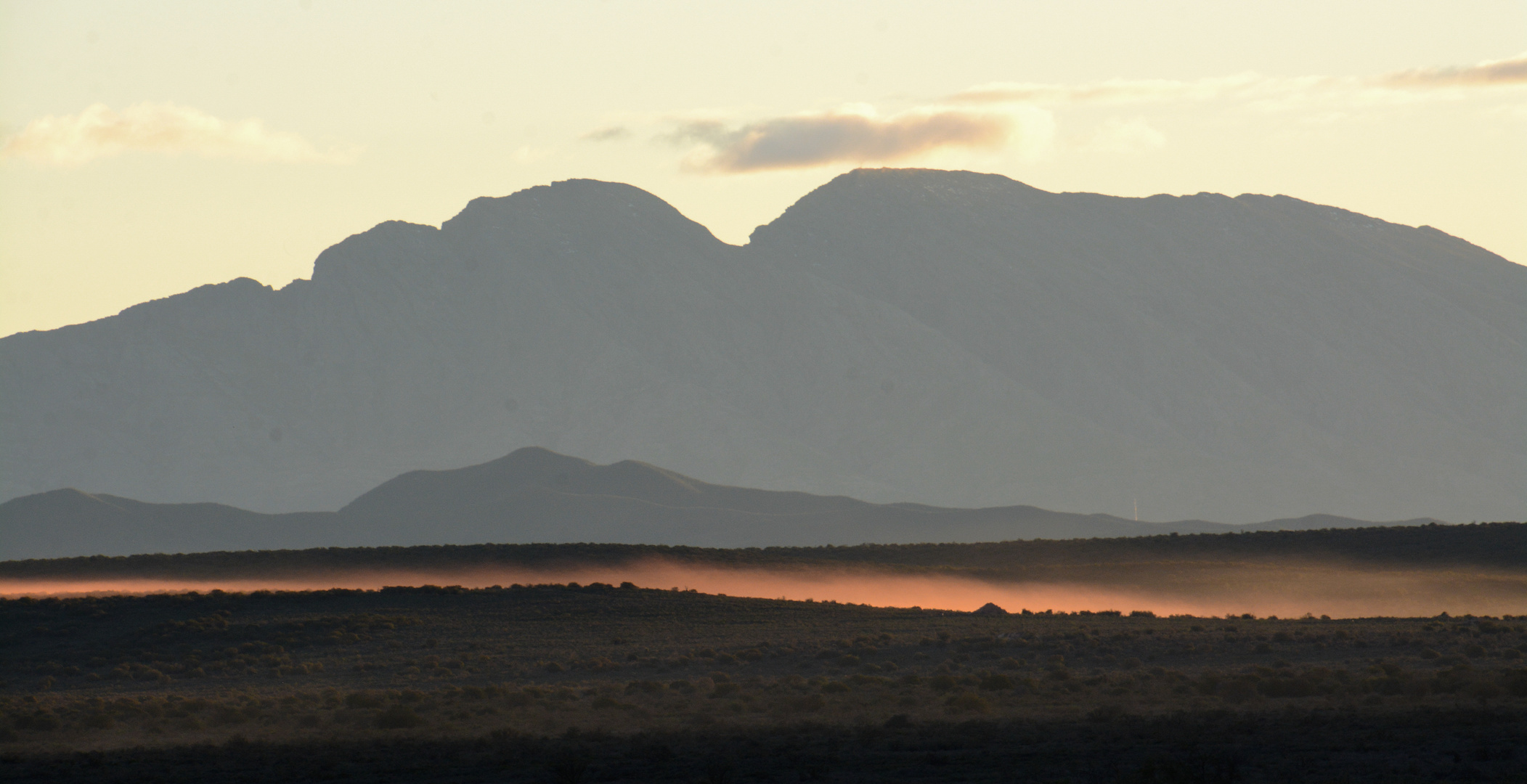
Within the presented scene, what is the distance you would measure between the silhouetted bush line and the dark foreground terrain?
81mm

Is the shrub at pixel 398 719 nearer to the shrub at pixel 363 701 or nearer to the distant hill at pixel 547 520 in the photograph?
the shrub at pixel 363 701

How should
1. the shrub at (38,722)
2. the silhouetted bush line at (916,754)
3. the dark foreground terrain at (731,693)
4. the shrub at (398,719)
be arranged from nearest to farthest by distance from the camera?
the silhouetted bush line at (916,754)
the dark foreground terrain at (731,693)
the shrub at (398,719)
the shrub at (38,722)

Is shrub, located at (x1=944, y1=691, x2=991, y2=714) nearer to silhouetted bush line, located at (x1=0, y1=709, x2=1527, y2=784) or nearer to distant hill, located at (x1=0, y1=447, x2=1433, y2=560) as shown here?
silhouetted bush line, located at (x1=0, y1=709, x2=1527, y2=784)

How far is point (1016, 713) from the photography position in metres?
27.7

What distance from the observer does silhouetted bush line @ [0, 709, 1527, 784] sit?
71.1 ft

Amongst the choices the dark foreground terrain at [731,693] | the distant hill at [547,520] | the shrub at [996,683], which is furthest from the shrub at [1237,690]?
the distant hill at [547,520]

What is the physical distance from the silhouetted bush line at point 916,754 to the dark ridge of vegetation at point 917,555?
3513cm

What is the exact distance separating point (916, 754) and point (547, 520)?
488 ft

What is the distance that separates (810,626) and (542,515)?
5135 inches

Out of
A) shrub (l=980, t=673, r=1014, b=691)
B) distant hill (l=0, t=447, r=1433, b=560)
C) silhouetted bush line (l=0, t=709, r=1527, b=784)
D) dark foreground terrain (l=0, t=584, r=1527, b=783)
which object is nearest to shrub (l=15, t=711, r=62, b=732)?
dark foreground terrain (l=0, t=584, r=1527, b=783)

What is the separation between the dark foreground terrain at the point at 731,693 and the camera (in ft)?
76.6

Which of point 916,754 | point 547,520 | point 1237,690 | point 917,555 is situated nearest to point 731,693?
point 916,754

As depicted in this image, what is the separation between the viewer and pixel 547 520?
170125 millimetres

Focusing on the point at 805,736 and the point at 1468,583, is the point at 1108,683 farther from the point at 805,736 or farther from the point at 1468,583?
the point at 1468,583
